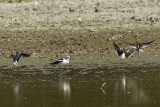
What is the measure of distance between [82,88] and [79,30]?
6453mm

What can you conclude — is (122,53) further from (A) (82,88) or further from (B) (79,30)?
(B) (79,30)

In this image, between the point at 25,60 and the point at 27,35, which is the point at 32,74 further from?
the point at 27,35

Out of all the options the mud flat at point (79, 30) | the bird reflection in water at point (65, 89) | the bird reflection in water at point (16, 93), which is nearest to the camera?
the bird reflection in water at point (16, 93)

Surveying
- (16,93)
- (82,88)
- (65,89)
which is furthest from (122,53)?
(16,93)

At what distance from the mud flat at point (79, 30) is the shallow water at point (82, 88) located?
4.20 ft

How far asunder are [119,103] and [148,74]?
10.7 feet

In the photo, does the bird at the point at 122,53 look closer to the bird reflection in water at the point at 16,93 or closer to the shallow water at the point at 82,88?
the shallow water at the point at 82,88

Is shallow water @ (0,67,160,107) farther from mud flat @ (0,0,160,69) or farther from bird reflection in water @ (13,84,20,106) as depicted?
mud flat @ (0,0,160,69)

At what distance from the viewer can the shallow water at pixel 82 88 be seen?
10.9 metres

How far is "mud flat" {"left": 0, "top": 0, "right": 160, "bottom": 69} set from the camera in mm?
16359

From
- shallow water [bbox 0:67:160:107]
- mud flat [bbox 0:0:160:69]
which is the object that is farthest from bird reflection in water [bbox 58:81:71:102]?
mud flat [bbox 0:0:160:69]

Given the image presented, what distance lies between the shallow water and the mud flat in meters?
1.28

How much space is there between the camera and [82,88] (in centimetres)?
1220

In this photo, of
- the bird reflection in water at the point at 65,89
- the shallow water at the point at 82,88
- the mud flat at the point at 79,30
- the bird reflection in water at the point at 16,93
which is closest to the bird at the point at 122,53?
the mud flat at the point at 79,30
